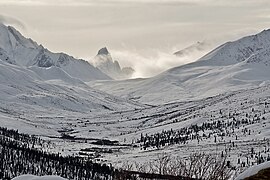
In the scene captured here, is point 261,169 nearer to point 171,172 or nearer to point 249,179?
point 249,179

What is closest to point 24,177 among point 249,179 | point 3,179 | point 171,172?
point 249,179

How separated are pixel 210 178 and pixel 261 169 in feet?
32.5

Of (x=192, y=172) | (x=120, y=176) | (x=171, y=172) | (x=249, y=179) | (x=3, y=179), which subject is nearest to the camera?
(x=249, y=179)

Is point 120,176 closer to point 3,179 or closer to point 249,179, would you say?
point 249,179

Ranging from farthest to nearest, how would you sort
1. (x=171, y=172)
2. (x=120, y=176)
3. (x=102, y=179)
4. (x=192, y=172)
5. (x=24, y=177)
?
(x=102, y=179) < (x=171, y=172) < (x=192, y=172) < (x=120, y=176) < (x=24, y=177)

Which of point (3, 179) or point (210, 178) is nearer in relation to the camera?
point (210, 178)

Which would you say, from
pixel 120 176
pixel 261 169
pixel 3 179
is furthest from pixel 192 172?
pixel 3 179

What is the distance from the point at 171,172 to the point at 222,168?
23.1ft

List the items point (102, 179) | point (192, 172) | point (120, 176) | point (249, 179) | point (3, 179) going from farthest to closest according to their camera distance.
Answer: point (102, 179) < point (3, 179) < point (192, 172) < point (120, 176) < point (249, 179)

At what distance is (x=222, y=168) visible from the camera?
88.7ft

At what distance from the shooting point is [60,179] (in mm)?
16953

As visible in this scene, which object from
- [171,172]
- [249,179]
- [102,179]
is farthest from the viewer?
[102,179]

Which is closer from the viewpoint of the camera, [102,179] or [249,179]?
[249,179]

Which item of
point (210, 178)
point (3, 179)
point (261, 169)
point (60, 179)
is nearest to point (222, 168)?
point (210, 178)
